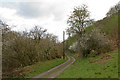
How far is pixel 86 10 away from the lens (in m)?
31.3

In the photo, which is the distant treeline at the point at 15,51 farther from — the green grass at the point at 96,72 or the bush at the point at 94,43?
the bush at the point at 94,43

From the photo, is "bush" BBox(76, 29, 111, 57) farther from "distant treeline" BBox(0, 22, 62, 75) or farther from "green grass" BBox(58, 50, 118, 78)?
"green grass" BBox(58, 50, 118, 78)

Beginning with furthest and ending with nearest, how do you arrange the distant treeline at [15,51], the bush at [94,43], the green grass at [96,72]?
the bush at [94,43] → the distant treeline at [15,51] → the green grass at [96,72]

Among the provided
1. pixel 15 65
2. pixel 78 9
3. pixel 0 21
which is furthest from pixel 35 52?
pixel 78 9

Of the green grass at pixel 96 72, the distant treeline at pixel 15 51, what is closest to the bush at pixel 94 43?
the distant treeline at pixel 15 51

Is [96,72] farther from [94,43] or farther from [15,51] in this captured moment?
[94,43]

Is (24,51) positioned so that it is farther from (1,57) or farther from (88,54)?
(88,54)

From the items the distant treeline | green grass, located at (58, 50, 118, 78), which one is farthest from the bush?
green grass, located at (58, 50, 118, 78)

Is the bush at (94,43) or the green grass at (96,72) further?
the bush at (94,43)

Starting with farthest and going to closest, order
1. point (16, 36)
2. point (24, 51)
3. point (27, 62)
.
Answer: point (27, 62)
point (24, 51)
point (16, 36)

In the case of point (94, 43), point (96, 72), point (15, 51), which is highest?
point (94, 43)

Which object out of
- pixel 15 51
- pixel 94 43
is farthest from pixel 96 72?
pixel 94 43

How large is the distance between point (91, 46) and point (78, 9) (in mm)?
11683

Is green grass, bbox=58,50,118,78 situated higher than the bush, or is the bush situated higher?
the bush
